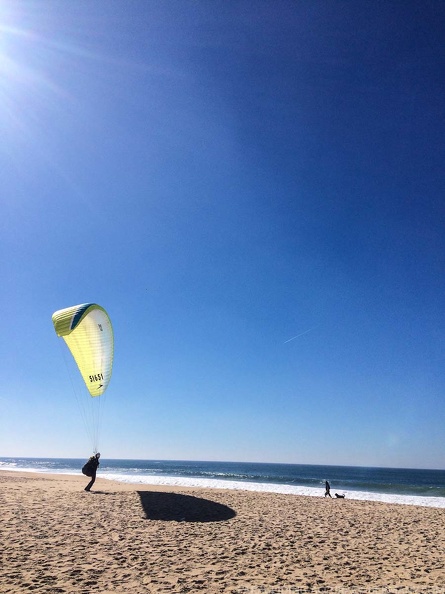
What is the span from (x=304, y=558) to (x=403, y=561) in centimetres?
226

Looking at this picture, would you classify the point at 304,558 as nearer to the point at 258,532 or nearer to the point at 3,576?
the point at 258,532

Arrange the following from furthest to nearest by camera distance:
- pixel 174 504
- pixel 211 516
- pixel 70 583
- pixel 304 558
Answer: pixel 174 504
pixel 211 516
pixel 304 558
pixel 70 583

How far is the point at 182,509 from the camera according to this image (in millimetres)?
12820

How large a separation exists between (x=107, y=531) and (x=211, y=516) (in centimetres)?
390

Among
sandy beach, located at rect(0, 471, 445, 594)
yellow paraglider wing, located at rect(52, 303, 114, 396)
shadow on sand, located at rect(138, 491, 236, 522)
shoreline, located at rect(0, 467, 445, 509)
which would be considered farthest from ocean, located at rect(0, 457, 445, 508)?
yellow paraglider wing, located at rect(52, 303, 114, 396)

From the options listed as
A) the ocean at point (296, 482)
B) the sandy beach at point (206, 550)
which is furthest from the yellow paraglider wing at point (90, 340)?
the ocean at point (296, 482)

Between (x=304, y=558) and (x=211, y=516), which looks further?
(x=211, y=516)

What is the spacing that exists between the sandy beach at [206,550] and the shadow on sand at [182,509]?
41 millimetres

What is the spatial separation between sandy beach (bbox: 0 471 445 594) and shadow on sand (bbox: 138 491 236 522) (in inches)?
1.6

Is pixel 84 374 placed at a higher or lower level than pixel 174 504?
higher

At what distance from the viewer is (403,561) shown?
818cm

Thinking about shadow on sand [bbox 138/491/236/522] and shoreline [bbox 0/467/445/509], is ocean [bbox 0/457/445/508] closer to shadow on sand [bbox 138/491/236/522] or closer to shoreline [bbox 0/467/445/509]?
shoreline [bbox 0/467/445/509]

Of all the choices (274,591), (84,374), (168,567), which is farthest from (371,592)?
(84,374)

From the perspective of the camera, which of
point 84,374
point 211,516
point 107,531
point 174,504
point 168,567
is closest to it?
point 168,567
